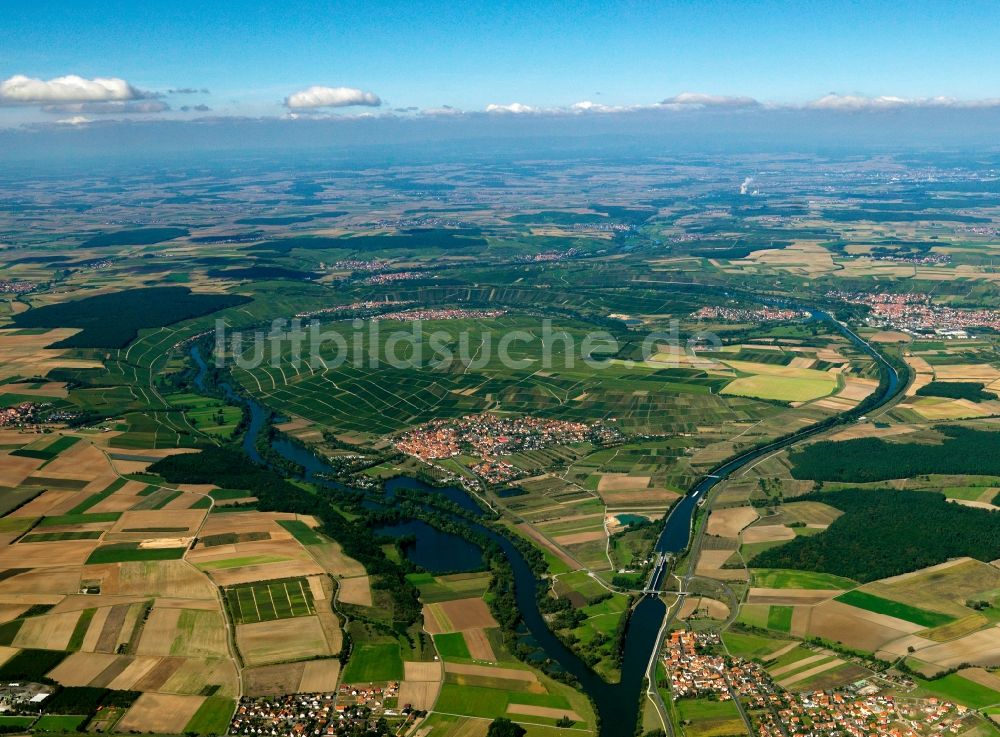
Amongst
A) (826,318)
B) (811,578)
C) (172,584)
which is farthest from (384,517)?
(826,318)

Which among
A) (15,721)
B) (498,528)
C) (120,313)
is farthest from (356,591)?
(120,313)

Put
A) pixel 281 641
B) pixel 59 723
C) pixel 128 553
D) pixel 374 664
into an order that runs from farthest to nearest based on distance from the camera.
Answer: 1. pixel 128 553
2. pixel 281 641
3. pixel 374 664
4. pixel 59 723

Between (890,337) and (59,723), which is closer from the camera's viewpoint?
(59,723)

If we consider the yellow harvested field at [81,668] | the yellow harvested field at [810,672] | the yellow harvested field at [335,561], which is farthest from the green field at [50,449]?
the yellow harvested field at [810,672]

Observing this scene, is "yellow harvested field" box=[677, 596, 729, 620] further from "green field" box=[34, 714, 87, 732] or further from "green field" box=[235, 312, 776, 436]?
"green field" box=[34, 714, 87, 732]

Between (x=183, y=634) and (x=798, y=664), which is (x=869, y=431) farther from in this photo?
(x=183, y=634)

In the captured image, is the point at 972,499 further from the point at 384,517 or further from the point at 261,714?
the point at 261,714

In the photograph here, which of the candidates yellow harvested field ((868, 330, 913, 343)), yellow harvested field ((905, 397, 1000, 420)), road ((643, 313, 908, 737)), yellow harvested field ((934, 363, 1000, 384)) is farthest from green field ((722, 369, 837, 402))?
yellow harvested field ((868, 330, 913, 343))
